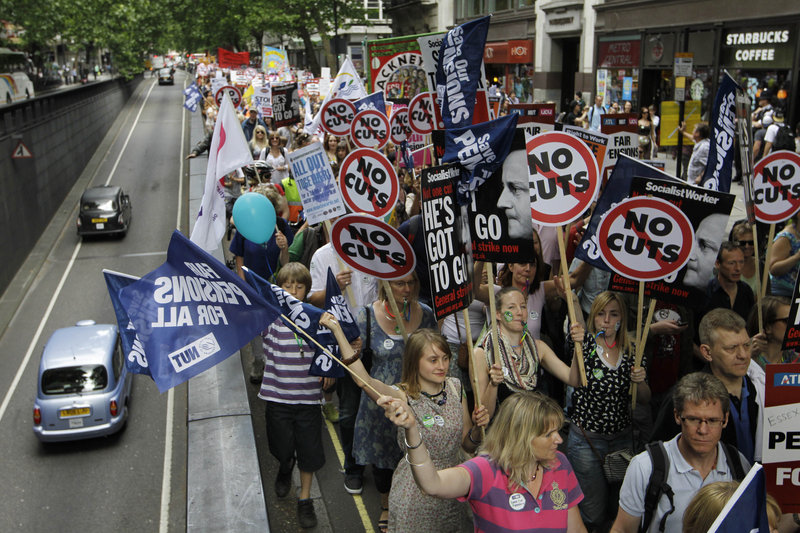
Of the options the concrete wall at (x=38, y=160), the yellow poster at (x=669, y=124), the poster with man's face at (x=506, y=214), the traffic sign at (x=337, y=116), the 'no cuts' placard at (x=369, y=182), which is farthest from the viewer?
the concrete wall at (x=38, y=160)

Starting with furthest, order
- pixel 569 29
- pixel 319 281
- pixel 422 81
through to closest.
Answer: pixel 569 29 < pixel 422 81 < pixel 319 281

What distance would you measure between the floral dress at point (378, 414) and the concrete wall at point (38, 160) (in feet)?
53.3

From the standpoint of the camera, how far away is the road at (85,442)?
8.64m

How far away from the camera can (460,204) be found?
17.9 feet

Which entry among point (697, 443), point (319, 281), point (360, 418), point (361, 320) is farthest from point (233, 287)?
point (697, 443)

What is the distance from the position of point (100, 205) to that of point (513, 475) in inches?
858

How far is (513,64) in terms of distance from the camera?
37.2 m

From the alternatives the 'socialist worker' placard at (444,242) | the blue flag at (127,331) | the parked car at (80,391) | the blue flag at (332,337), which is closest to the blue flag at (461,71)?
the 'socialist worker' placard at (444,242)

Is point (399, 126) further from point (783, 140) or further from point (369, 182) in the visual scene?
point (783, 140)

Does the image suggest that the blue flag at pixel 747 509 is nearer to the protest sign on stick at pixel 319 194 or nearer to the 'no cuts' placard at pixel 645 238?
the 'no cuts' placard at pixel 645 238

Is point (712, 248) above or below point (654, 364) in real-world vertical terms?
above

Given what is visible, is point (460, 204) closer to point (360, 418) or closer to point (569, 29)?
point (360, 418)

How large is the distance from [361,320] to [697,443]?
2.70 metres

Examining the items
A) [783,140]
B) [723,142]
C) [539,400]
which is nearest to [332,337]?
[539,400]
